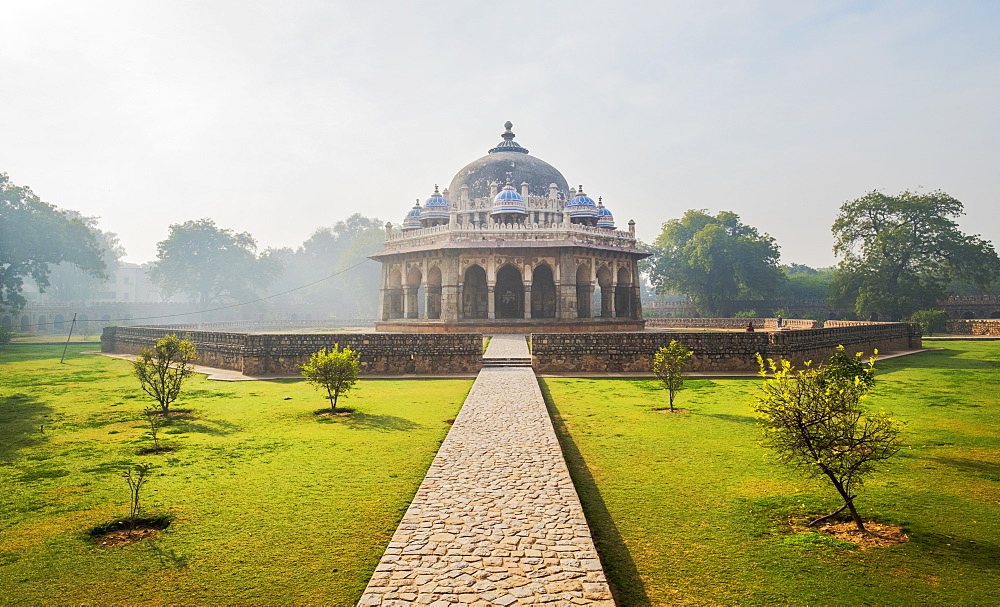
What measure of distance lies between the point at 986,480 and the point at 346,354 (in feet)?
33.7

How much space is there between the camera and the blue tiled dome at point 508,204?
28.8 metres

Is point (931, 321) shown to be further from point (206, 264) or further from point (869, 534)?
point (206, 264)

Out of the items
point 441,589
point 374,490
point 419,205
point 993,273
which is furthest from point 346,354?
point 993,273

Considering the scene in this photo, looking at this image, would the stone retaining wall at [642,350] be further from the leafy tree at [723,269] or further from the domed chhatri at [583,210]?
the leafy tree at [723,269]

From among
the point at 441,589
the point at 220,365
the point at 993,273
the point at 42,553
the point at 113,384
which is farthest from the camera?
the point at 993,273

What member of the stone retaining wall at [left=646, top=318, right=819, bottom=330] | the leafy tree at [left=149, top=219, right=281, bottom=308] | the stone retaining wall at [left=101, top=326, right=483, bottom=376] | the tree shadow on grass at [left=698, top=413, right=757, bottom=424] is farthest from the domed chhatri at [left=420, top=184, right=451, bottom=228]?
the leafy tree at [left=149, top=219, right=281, bottom=308]

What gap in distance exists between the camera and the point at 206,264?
60469 mm

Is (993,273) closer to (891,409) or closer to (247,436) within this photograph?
(891,409)

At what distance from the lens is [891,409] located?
11.0 m

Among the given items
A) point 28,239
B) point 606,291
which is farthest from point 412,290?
point 28,239

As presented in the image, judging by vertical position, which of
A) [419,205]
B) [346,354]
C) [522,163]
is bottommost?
[346,354]

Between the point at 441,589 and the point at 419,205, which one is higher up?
the point at 419,205

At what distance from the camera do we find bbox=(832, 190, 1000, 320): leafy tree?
3766 cm

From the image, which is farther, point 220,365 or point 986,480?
point 220,365
